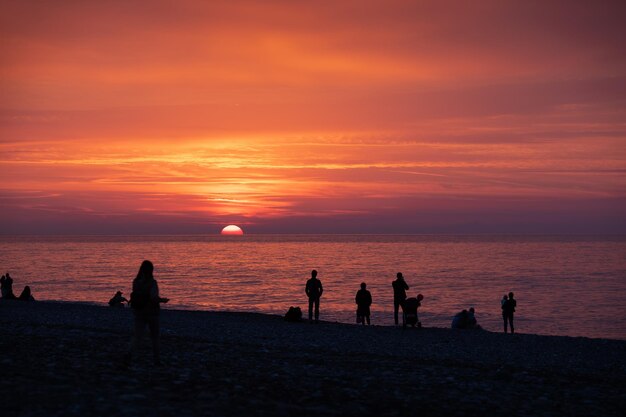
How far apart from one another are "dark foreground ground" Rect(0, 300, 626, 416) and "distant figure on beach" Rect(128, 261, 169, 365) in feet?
2.26

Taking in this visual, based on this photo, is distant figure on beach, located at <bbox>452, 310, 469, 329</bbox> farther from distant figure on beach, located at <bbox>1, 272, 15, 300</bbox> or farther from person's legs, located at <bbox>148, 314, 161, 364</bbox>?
distant figure on beach, located at <bbox>1, 272, 15, 300</bbox>

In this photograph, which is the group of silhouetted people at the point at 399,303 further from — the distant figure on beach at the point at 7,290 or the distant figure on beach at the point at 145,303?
the distant figure on beach at the point at 7,290

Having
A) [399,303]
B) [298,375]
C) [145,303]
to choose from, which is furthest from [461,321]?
[145,303]

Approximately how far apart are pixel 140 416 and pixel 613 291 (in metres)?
76.5

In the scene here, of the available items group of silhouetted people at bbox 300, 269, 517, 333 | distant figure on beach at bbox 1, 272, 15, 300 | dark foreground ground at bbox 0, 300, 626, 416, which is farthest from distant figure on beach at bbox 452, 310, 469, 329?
distant figure on beach at bbox 1, 272, 15, 300

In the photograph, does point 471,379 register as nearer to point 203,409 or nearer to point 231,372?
point 231,372

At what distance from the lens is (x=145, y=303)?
1469 cm

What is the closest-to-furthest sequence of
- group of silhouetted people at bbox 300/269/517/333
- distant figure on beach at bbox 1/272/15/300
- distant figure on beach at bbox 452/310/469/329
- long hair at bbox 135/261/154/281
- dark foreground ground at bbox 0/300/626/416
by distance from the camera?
dark foreground ground at bbox 0/300/626/416
long hair at bbox 135/261/154/281
group of silhouetted people at bbox 300/269/517/333
distant figure on beach at bbox 452/310/469/329
distant figure on beach at bbox 1/272/15/300

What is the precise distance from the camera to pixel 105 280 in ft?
295

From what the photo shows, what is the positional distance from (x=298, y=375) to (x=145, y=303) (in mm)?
3769

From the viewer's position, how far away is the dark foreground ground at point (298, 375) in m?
11.3

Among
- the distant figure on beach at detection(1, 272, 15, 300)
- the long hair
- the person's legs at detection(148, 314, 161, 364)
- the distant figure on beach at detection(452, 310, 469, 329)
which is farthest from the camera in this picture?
the distant figure on beach at detection(1, 272, 15, 300)

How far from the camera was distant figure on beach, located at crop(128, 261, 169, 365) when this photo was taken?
14.6 metres

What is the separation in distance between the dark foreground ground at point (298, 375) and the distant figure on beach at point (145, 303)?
0.69 m
